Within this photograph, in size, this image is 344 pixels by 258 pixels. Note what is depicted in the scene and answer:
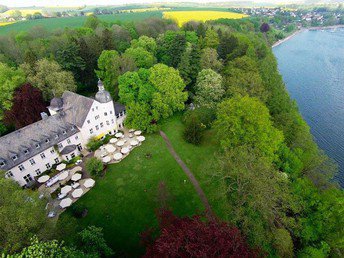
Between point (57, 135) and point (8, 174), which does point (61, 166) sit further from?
point (8, 174)

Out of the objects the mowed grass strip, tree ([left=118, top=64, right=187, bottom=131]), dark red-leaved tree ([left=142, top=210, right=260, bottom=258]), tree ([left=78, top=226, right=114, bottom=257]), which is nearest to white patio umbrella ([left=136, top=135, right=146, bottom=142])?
tree ([left=118, top=64, right=187, bottom=131])

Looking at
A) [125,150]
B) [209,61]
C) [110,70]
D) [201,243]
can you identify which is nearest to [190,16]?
[209,61]

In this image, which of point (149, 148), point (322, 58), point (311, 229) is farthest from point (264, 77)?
point (322, 58)

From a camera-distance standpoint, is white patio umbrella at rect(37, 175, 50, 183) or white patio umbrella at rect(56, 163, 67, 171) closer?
white patio umbrella at rect(37, 175, 50, 183)

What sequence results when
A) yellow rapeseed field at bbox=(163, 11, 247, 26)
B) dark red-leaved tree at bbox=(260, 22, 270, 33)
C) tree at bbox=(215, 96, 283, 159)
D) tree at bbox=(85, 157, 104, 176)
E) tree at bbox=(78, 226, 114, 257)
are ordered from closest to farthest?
tree at bbox=(78, 226, 114, 257) → tree at bbox=(215, 96, 283, 159) → tree at bbox=(85, 157, 104, 176) → yellow rapeseed field at bbox=(163, 11, 247, 26) → dark red-leaved tree at bbox=(260, 22, 270, 33)

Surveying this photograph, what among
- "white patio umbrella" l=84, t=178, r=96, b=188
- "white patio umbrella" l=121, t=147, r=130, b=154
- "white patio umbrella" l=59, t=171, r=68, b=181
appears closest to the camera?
"white patio umbrella" l=84, t=178, r=96, b=188

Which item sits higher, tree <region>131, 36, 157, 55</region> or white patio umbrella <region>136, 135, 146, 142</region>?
tree <region>131, 36, 157, 55</region>

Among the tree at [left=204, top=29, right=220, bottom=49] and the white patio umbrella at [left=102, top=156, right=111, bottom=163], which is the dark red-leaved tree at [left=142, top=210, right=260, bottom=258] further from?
the tree at [left=204, top=29, right=220, bottom=49]
